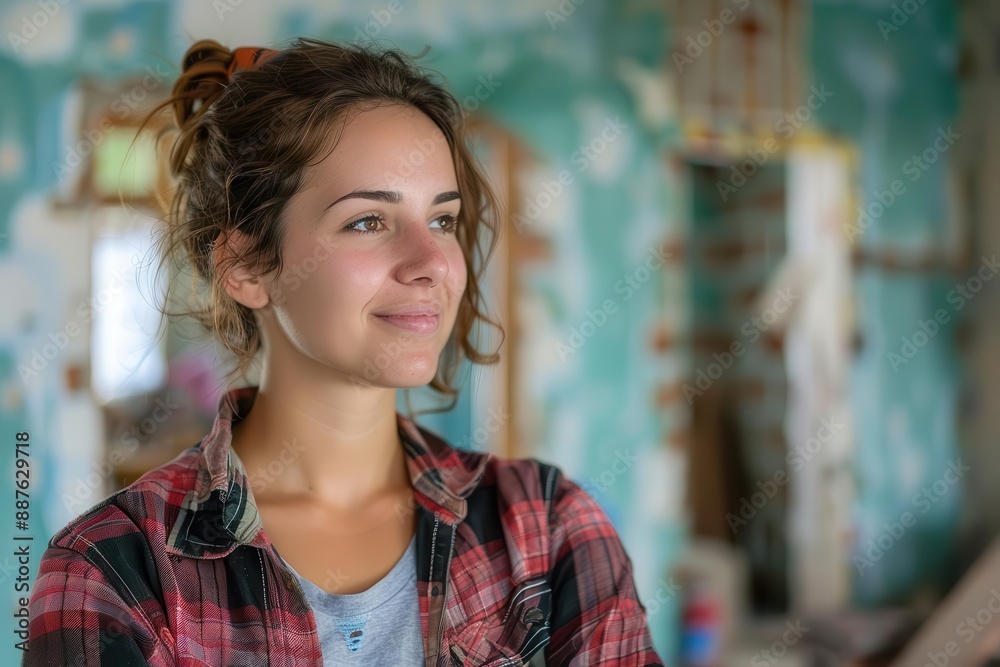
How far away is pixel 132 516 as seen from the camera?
1106mm

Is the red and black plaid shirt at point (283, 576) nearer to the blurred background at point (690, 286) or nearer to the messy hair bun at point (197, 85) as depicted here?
the messy hair bun at point (197, 85)

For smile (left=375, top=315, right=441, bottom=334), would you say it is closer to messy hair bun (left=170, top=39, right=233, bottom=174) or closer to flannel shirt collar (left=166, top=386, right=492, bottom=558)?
flannel shirt collar (left=166, top=386, right=492, bottom=558)

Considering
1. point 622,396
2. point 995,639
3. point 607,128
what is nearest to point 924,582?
point 995,639

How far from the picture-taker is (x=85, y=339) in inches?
103

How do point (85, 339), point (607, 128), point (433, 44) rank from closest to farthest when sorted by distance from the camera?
point (85, 339)
point (433, 44)
point (607, 128)

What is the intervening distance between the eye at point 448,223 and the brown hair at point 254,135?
0.32ft

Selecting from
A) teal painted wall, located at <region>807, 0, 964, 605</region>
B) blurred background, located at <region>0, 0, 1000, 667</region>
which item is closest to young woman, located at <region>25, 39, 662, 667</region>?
blurred background, located at <region>0, 0, 1000, 667</region>

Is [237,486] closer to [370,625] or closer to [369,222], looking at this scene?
[370,625]

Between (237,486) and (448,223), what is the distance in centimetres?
47

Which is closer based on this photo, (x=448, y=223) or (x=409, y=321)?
(x=409, y=321)

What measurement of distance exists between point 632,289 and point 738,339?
1.55 ft

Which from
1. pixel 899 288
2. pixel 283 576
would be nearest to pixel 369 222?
pixel 283 576

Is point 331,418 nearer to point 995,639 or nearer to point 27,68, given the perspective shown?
point 27,68

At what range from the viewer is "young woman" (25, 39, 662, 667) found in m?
1.11
